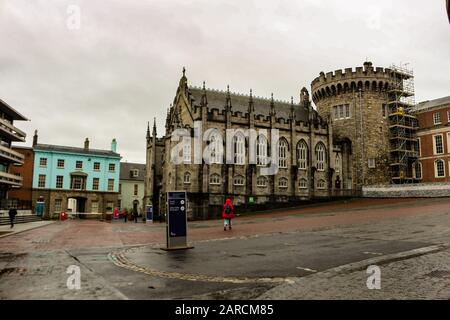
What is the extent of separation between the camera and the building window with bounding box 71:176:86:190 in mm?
58562

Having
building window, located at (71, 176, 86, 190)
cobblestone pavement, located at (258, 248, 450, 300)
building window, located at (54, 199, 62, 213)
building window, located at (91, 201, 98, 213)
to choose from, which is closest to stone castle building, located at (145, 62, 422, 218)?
building window, located at (91, 201, 98, 213)

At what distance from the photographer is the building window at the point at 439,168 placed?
49.3 meters

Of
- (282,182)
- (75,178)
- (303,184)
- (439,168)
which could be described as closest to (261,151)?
(282,182)

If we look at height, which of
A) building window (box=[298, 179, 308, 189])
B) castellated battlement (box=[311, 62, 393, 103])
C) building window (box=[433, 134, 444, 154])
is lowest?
building window (box=[298, 179, 308, 189])

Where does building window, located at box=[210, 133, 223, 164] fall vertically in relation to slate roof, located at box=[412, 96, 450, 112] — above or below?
below

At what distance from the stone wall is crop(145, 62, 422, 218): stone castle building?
313cm

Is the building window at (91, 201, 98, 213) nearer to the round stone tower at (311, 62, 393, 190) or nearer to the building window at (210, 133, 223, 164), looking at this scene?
the building window at (210, 133, 223, 164)

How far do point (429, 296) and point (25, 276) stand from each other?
311 inches

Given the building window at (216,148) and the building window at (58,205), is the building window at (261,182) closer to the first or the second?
the building window at (216,148)

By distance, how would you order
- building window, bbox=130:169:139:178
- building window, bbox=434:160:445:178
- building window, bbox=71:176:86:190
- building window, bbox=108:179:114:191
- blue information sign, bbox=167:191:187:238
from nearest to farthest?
blue information sign, bbox=167:191:187:238 → building window, bbox=434:160:445:178 → building window, bbox=71:176:86:190 → building window, bbox=108:179:114:191 → building window, bbox=130:169:139:178

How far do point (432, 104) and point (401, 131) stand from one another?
7103 mm

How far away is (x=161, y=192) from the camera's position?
4834 centimetres

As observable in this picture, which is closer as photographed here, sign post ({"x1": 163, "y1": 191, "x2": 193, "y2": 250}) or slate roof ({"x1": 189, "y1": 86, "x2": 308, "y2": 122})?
sign post ({"x1": 163, "y1": 191, "x2": 193, "y2": 250})
